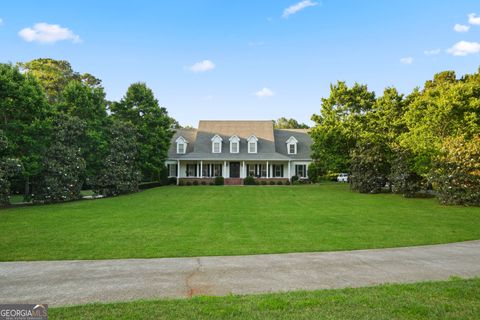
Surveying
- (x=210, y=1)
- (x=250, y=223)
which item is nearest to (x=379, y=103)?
(x=210, y=1)

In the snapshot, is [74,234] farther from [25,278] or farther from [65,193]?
[65,193]

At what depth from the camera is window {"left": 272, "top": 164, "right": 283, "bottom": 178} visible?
42.2m

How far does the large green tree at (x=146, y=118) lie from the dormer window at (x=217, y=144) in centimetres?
861

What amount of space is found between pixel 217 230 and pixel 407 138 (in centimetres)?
1862

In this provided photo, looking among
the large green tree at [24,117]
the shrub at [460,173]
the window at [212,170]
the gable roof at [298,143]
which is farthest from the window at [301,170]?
the large green tree at [24,117]

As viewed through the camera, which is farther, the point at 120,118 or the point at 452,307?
the point at 120,118

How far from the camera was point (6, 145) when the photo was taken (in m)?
19.1

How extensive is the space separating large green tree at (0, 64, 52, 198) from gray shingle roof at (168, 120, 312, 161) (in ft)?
63.4

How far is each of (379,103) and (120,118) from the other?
23593 millimetres

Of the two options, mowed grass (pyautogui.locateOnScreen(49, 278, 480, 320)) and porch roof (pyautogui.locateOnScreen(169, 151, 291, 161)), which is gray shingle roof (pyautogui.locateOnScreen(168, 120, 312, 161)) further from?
mowed grass (pyautogui.locateOnScreen(49, 278, 480, 320))

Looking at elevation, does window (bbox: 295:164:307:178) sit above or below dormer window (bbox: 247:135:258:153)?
Result: below
